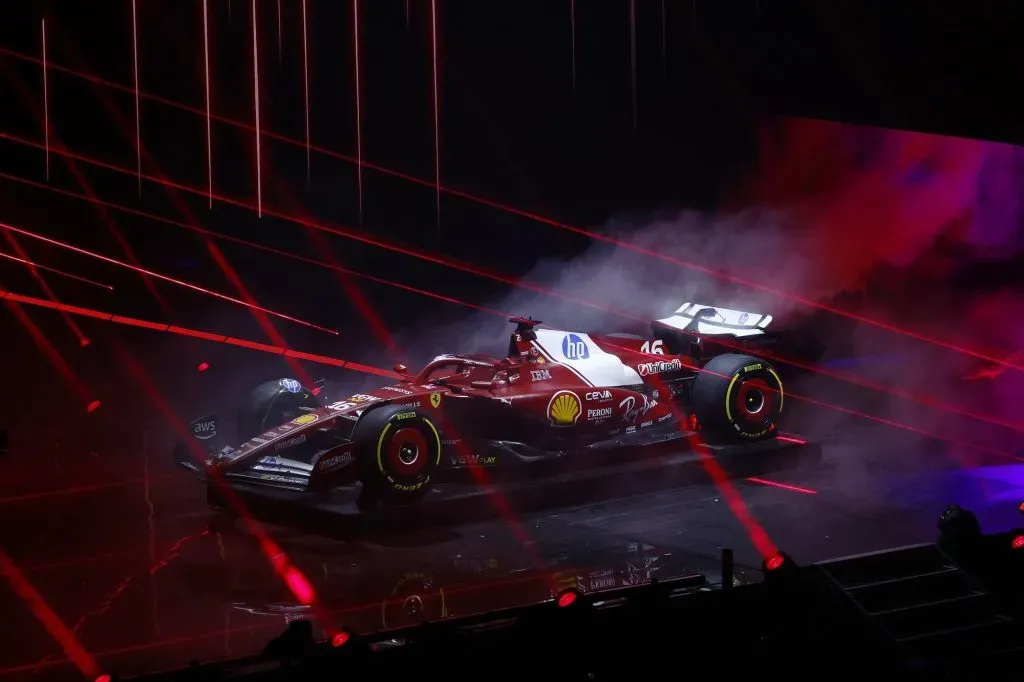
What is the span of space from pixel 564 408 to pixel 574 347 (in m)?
0.78

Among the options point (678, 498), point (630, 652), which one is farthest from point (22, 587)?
point (678, 498)

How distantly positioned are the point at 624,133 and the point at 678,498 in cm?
646

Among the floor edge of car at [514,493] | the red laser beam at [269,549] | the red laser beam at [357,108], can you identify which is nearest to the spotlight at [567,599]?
the red laser beam at [269,549]

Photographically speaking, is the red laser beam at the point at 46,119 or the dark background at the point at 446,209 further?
the dark background at the point at 446,209

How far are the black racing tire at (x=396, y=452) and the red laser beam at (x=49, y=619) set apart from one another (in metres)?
2.88

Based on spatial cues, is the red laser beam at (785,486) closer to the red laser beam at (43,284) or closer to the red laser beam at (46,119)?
the red laser beam at (43,284)

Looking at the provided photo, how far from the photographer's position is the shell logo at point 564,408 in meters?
11.5

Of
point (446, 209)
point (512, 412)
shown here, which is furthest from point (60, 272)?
point (512, 412)

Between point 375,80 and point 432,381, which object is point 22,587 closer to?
point 432,381

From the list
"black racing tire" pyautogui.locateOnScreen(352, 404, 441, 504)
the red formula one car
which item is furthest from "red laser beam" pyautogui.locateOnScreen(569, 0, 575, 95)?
"black racing tire" pyautogui.locateOnScreen(352, 404, 441, 504)

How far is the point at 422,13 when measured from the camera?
14797mm

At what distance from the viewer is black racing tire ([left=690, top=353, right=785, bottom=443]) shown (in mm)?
12109

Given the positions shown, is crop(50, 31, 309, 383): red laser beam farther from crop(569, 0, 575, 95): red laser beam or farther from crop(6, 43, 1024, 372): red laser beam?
crop(569, 0, 575, 95): red laser beam

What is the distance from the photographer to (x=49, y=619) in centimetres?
825
